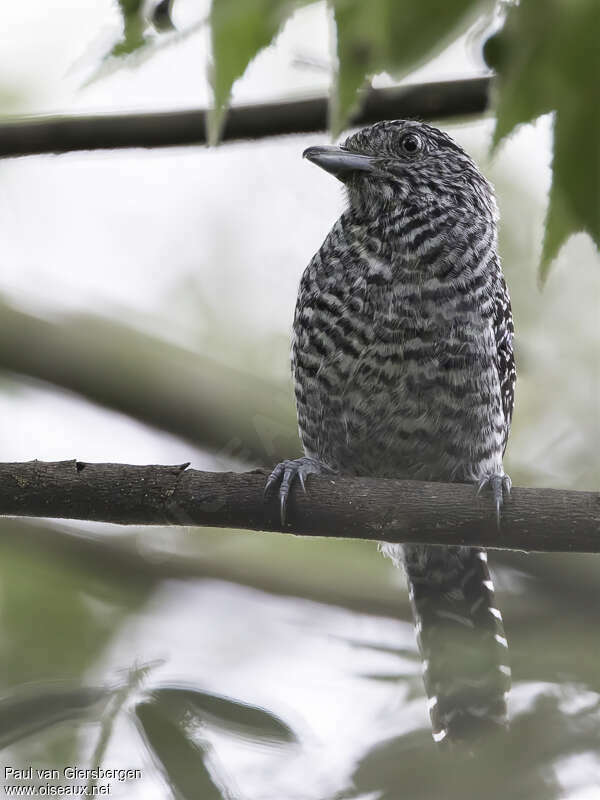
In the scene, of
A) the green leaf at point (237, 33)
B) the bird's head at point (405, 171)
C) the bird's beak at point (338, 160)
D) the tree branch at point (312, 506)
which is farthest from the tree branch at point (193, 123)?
the bird's head at point (405, 171)

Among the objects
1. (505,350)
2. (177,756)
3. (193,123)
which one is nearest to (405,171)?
(505,350)

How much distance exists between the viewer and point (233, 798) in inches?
Answer: 75.9

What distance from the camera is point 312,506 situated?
111 inches

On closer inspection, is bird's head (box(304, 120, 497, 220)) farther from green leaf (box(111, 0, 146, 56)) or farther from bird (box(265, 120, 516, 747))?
green leaf (box(111, 0, 146, 56))

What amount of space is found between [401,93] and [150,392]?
164 centimetres

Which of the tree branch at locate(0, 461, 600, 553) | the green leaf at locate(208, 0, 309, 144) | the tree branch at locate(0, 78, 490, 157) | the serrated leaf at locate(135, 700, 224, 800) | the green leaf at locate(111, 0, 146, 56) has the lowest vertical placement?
the serrated leaf at locate(135, 700, 224, 800)

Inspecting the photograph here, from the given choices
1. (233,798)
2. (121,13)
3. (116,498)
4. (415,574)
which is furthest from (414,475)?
(121,13)

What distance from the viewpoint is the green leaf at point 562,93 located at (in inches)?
48.7

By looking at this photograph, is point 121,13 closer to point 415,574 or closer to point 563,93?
point 563,93

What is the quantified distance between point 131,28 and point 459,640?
2.94 m

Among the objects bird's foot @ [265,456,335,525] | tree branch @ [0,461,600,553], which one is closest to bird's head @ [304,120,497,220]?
bird's foot @ [265,456,335,525]

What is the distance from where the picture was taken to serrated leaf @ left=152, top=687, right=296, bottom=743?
213 centimetres

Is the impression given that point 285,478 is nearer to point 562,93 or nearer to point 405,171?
point 562,93

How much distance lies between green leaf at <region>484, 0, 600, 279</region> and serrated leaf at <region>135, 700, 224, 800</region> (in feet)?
4.07
